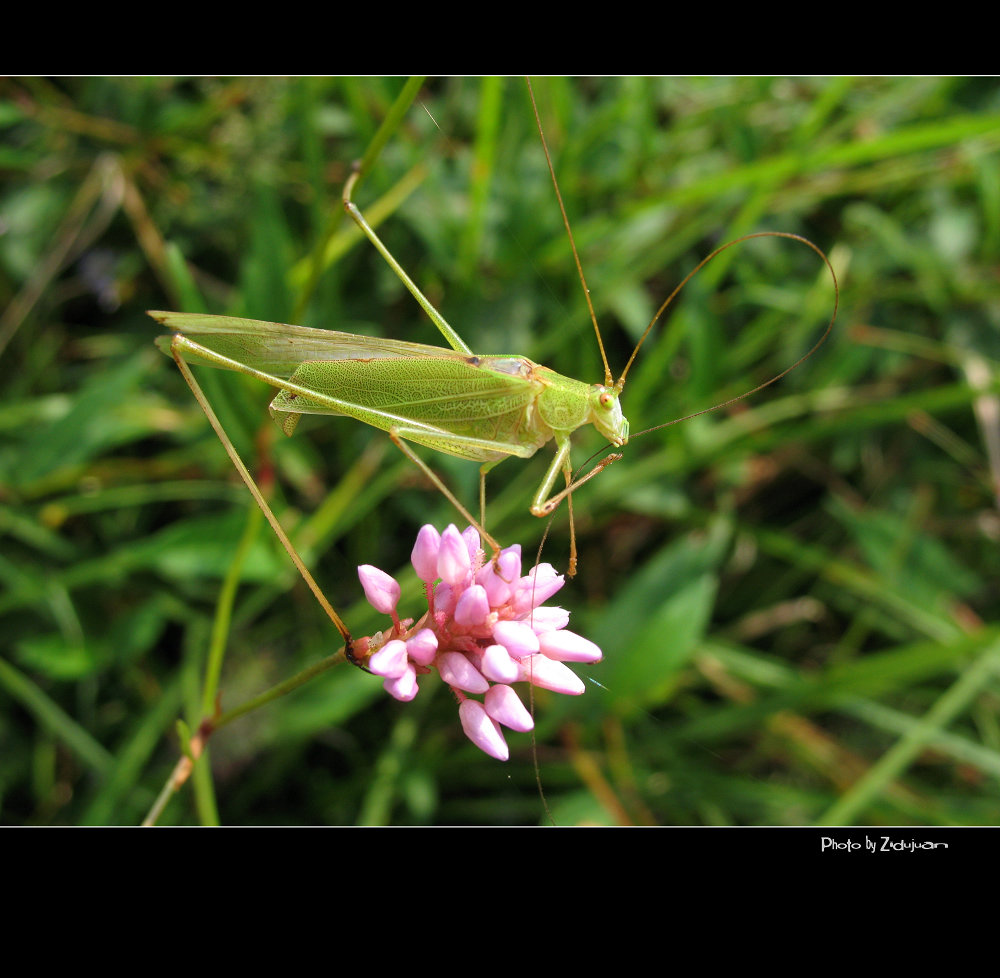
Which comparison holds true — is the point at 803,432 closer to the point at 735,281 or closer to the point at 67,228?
the point at 735,281

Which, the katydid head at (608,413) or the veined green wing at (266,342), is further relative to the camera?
the katydid head at (608,413)

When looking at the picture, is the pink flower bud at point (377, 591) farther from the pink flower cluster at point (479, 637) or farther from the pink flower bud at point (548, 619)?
the pink flower bud at point (548, 619)

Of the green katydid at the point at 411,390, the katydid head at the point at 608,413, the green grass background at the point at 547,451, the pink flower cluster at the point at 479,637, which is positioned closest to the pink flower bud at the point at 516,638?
the pink flower cluster at the point at 479,637

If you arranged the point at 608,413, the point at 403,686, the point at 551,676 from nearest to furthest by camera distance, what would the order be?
the point at 403,686
the point at 551,676
the point at 608,413

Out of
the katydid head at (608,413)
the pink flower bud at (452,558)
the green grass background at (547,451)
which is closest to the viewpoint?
the pink flower bud at (452,558)

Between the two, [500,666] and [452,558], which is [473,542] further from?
[500,666]

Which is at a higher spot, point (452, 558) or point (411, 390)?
point (411, 390)

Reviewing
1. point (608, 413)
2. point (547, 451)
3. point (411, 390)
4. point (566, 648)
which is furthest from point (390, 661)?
point (547, 451)

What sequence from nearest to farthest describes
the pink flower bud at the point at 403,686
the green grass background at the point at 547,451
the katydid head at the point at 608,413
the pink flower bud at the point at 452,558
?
the pink flower bud at the point at 403,686, the pink flower bud at the point at 452,558, the katydid head at the point at 608,413, the green grass background at the point at 547,451
